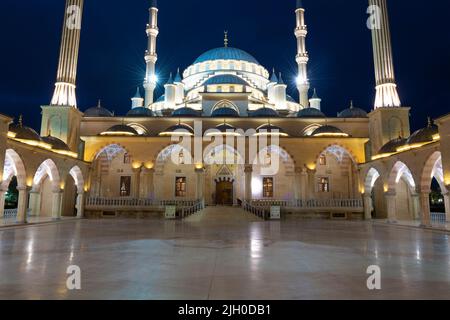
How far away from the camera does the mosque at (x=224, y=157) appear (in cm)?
1447

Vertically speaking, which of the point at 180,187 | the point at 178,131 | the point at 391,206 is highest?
the point at 178,131

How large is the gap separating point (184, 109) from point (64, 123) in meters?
7.85

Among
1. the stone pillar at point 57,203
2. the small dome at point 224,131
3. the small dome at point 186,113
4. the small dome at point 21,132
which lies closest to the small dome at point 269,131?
the small dome at point 224,131

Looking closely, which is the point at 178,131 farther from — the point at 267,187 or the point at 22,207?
the point at 22,207

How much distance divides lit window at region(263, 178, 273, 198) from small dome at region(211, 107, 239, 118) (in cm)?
492

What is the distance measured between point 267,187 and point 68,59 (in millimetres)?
15127

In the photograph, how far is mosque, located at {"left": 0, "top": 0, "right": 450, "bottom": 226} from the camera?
570 inches

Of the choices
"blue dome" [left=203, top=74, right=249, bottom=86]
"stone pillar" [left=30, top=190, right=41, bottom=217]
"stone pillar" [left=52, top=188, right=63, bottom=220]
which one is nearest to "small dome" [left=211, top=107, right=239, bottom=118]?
"blue dome" [left=203, top=74, right=249, bottom=86]

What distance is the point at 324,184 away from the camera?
69.9 ft

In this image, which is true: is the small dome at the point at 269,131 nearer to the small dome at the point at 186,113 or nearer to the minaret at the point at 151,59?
the small dome at the point at 186,113

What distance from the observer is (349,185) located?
20.9m

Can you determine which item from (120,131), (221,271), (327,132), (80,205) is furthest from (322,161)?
(221,271)

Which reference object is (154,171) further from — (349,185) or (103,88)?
(103,88)
